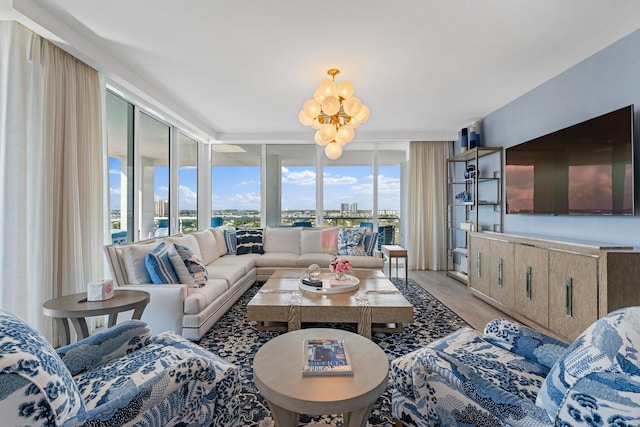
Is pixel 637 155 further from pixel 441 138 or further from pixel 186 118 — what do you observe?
pixel 186 118

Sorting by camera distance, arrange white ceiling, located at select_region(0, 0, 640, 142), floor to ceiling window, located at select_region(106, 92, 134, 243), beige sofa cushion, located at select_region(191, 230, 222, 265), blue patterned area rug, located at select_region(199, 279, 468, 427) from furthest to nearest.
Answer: beige sofa cushion, located at select_region(191, 230, 222, 265)
floor to ceiling window, located at select_region(106, 92, 134, 243)
white ceiling, located at select_region(0, 0, 640, 142)
blue patterned area rug, located at select_region(199, 279, 468, 427)

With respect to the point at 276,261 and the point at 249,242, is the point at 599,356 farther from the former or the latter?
the point at 249,242

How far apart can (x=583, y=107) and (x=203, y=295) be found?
3895mm

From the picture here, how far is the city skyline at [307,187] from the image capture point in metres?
5.82

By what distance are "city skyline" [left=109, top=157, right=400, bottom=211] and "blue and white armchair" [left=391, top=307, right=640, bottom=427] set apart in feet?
14.0

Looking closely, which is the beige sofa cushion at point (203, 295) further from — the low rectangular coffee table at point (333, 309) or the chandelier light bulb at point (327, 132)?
the chandelier light bulb at point (327, 132)

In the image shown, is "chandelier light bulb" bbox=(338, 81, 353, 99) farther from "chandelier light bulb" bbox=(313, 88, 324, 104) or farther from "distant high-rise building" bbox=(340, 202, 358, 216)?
"distant high-rise building" bbox=(340, 202, 358, 216)

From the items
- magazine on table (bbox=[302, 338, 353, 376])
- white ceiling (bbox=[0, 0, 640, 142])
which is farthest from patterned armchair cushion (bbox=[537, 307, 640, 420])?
white ceiling (bbox=[0, 0, 640, 142])

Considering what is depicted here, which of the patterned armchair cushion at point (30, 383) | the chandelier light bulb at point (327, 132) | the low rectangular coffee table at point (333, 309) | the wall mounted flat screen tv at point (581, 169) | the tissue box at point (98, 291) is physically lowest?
the low rectangular coffee table at point (333, 309)

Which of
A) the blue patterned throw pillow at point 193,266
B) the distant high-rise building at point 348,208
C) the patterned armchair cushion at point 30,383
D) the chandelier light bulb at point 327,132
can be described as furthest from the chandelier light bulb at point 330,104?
the distant high-rise building at point 348,208

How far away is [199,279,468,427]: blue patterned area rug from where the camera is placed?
5.39 ft

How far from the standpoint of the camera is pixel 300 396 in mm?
1154

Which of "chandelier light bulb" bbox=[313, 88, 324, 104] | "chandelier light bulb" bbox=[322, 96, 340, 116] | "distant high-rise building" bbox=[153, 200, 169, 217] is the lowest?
"distant high-rise building" bbox=[153, 200, 169, 217]

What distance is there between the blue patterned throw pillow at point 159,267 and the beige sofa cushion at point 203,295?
0.20m
